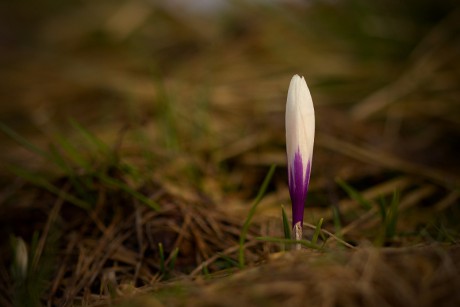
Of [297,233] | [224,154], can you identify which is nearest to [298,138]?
[297,233]

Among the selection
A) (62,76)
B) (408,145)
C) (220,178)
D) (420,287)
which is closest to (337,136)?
(408,145)

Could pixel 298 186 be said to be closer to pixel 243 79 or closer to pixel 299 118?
pixel 299 118

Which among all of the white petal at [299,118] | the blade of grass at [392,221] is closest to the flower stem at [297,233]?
the white petal at [299,118]

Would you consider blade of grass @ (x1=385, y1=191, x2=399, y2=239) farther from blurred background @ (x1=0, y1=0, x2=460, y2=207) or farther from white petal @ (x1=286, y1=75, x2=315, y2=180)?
blurred background @ (x1=0, y1=0, x2=460, y2=207)

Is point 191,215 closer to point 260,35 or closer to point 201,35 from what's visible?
point 260,35

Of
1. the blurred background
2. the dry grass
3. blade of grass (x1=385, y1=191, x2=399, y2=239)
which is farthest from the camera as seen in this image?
the blurred background

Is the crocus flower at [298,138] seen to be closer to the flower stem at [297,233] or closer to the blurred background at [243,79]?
the flower stem at [297,233]

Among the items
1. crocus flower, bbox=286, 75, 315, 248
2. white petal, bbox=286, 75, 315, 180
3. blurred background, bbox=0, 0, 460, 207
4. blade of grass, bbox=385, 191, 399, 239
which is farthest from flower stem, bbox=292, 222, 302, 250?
blurred background, bbox=0, 0, 460, 207
